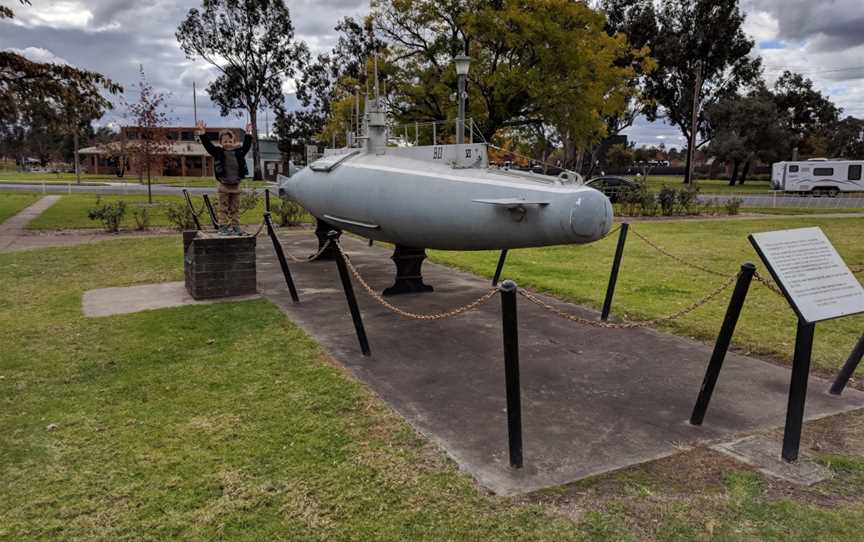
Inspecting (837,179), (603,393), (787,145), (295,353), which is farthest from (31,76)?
(787,145)

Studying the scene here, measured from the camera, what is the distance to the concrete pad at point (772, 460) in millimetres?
3959

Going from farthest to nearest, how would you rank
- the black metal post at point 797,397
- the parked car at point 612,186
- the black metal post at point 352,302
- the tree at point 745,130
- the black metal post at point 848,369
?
the tree at point 745,130, the parked car at point 612,186, the black metal post at point 352,302, the black metal post at point 848,369, the black metal post at point 797,397

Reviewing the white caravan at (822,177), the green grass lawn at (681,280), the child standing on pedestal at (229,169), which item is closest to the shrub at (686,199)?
the green grass lawn at (681,280)

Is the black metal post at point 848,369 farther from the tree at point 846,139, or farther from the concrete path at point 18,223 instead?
the tree at point 846,139

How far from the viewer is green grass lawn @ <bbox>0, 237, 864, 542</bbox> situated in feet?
11.0

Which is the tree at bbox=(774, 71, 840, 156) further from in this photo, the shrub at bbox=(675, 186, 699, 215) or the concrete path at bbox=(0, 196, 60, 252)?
the concrete path at bbox=(0, 196, 60, 252)

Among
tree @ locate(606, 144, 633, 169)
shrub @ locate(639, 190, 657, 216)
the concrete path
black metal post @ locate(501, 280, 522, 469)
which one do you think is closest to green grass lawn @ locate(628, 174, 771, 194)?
shrub @ locate(639, 190, 657, 216)

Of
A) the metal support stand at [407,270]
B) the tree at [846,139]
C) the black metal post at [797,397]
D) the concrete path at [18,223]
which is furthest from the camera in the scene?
the tree at [846,139]

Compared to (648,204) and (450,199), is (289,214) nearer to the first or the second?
(450,199)

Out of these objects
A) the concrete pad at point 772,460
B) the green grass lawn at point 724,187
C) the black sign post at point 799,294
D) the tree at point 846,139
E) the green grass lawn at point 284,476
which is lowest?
the green grass lawn at point 284,476

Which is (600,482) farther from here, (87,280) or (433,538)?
(87,280)

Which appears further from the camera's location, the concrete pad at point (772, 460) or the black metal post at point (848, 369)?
the black metal post at point (848, 369)

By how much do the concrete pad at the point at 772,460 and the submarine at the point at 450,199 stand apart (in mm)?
2325

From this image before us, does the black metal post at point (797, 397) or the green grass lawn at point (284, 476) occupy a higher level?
the black metal post at point (797, 397)
